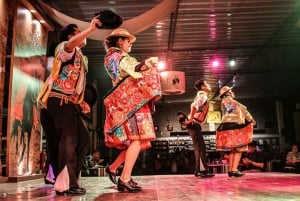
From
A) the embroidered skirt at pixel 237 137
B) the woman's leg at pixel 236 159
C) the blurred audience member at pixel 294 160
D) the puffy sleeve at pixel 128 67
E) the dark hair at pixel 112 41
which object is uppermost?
the dark hair at pixel 112 41

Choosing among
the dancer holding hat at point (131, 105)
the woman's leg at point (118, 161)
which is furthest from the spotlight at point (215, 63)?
the dancer holding hat at point (131, 105)

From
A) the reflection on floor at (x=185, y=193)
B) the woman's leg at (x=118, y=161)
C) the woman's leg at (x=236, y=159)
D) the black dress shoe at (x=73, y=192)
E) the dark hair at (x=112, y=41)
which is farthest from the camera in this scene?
the woman's leg at (x=236, y=159)

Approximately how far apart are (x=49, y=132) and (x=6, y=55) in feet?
10.4

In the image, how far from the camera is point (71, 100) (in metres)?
3.06

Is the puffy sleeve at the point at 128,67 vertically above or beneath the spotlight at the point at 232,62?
beneath

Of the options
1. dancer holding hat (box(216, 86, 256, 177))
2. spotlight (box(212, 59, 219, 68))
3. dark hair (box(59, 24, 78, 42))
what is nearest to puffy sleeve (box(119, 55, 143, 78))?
dark hair (box(59, 24, 78, 42))

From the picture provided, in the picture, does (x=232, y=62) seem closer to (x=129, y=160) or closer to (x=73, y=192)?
(x=129, y=160)

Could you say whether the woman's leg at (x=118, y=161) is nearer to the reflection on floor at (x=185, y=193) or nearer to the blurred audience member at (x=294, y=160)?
the reflection on floor at (x=185, y=193)

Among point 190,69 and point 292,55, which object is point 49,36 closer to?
point 190,69

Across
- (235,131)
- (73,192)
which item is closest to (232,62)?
(235,131)

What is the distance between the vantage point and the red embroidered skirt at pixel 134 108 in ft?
10.3

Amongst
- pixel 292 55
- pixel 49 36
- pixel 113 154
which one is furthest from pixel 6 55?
pixel 113 154

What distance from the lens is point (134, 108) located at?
123 inches

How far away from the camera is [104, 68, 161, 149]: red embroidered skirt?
314cm
